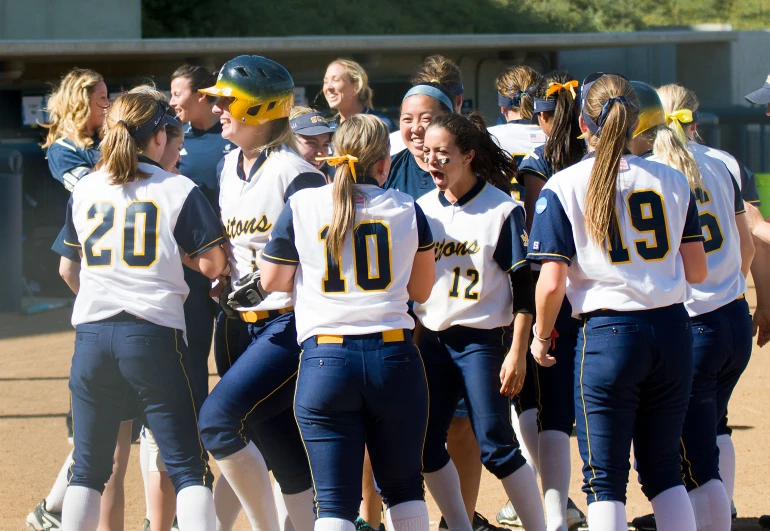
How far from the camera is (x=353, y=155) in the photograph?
142 inches

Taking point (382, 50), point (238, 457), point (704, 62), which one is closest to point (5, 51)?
point (382, 50)

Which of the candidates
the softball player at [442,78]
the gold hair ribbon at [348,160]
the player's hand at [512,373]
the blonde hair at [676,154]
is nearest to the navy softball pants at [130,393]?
the gold hair ribbon at [348,160]

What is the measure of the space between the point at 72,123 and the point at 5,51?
29.6ft

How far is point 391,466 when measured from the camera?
351 centimetres

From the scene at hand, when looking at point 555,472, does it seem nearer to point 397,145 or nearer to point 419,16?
point 397,145

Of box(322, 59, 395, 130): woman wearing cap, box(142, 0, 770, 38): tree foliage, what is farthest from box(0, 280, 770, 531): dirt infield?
box(142, 0, 770, 38): tree foliage

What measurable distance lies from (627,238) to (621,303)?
9.0 inches

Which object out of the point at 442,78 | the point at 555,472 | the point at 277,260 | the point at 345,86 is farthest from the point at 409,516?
the point at 345,86

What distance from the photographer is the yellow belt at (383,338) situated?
11.3ft

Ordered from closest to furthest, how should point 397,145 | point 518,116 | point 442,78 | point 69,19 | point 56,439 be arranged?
1. point 397,145
2. point 442,78
3. point 518,116
4. point 56,439
5. point 69,19

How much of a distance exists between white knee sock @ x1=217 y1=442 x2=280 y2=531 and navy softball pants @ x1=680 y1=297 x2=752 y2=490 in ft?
5.38

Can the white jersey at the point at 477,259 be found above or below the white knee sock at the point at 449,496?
above

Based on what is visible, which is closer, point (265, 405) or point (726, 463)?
point (265, 405)

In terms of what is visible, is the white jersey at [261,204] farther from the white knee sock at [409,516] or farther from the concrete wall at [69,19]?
the concrete wall at [69,19]
